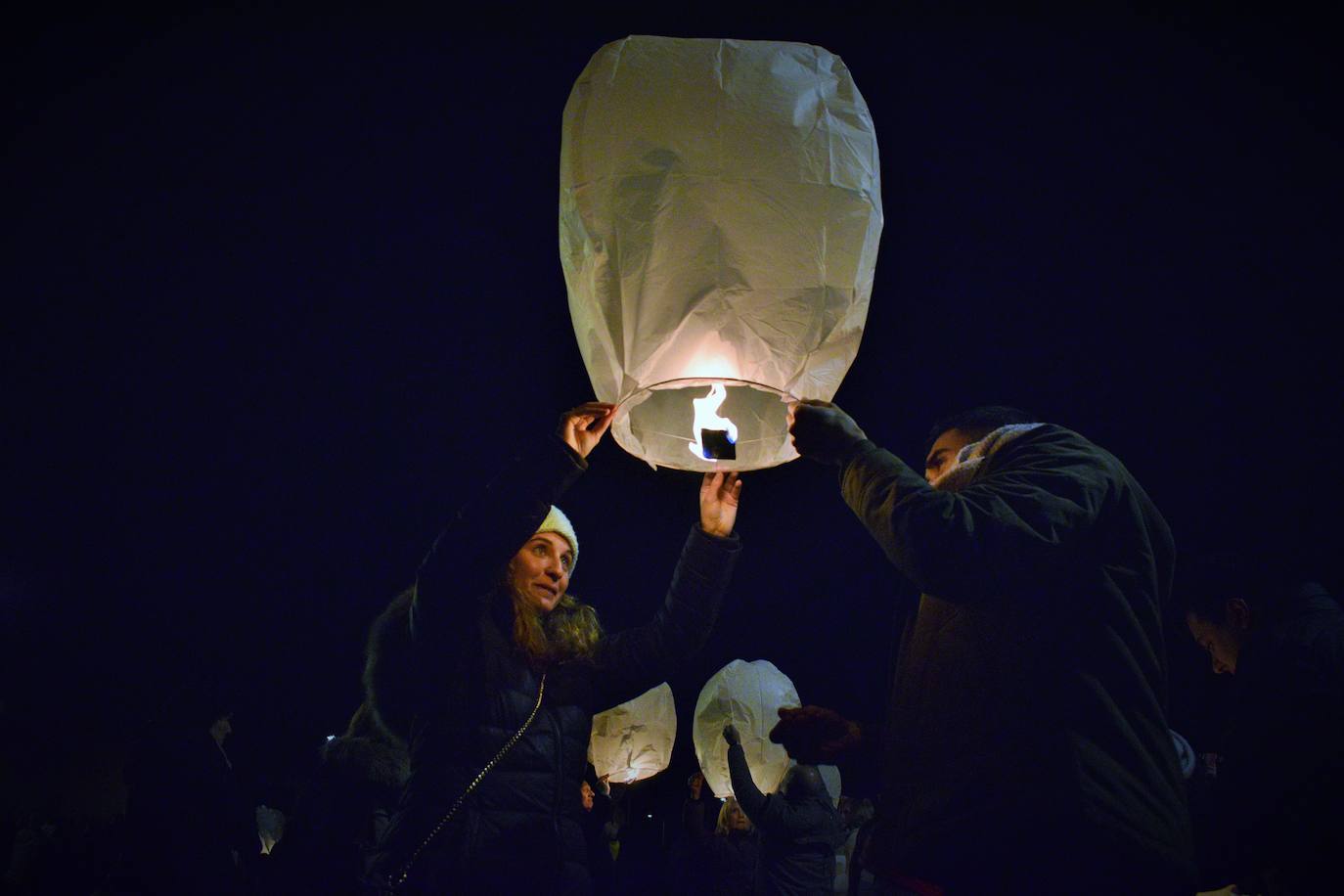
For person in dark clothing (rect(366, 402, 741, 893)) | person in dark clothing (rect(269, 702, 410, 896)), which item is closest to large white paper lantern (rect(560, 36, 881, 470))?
person in dark clothing (rect(366, 402, 741, 893))

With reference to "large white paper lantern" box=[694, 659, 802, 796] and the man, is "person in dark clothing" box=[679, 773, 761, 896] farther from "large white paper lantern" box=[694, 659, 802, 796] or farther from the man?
the man

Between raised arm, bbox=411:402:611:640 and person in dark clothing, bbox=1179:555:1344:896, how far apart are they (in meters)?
2.25

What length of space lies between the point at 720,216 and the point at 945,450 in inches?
47.5

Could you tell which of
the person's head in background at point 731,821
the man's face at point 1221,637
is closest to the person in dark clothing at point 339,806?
the man's face at point 1221,637

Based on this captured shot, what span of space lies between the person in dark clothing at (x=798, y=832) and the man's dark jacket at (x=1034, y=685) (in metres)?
3.02

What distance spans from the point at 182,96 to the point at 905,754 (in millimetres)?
4656

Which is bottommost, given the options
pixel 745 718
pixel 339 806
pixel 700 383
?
pixel 745 718

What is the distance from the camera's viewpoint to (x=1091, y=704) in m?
1.65

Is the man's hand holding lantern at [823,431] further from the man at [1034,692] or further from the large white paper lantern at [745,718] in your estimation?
the large white paper lantern at [745,718]

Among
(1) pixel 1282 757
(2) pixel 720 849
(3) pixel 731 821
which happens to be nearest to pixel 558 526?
(1) pixel 1282 757

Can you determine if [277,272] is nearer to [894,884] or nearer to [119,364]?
[119,364]

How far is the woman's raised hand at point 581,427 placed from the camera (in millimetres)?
2281

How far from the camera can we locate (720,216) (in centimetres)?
186

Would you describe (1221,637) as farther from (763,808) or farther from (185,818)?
(185,818)
